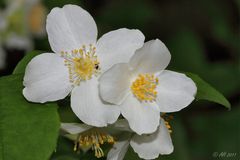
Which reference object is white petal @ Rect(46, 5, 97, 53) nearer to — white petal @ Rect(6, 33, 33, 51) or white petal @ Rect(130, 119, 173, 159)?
white petal @ Rect(130, 119, 173, 159)

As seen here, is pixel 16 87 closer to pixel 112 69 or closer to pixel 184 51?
pixel 112 69

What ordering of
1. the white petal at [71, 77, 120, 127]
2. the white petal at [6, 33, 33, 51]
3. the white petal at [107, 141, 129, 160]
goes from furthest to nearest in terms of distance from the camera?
1. the white petal at [6, 33, 33, 51]
2. the white petal at [107, 141, 129, 160]
3. the white petal at [71, 77, 120, 127]

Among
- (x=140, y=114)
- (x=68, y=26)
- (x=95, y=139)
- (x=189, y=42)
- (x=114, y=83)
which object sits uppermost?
(x=68, y=26)

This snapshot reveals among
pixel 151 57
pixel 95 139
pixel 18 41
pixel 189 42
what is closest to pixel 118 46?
pixel 151 57

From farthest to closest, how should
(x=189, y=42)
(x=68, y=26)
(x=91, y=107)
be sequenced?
(x=189, y=42)
(x=68, y=26)
(x=91, y=107)

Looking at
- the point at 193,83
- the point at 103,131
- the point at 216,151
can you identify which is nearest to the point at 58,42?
the point at 103,131

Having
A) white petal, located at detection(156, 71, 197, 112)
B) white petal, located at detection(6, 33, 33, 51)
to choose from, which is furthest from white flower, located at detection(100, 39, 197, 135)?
white petal, located at detection(6, 33, 33, 51)

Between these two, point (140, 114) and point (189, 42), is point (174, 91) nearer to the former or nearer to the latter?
point (140, 114)
